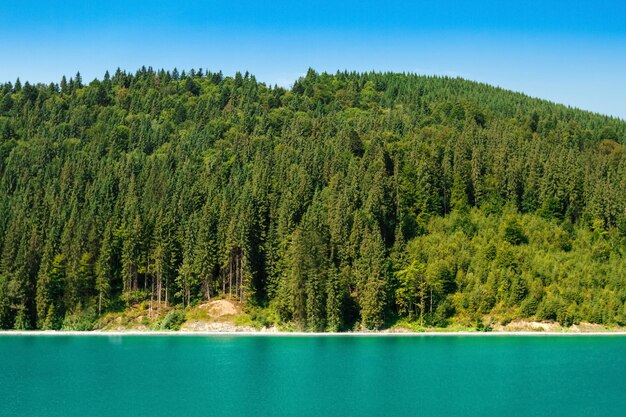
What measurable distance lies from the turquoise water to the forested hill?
12.2m

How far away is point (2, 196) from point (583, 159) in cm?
11737

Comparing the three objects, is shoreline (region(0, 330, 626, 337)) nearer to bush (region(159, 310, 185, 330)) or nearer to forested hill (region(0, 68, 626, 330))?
bush (region(159, 310, 185, 330))

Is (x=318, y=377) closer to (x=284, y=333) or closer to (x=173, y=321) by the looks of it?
(x=284, y=333)

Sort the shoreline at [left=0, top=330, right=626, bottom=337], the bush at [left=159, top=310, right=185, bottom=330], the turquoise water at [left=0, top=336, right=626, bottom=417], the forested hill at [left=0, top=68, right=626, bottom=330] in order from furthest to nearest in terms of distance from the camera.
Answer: the bush at [left=159, top=310, right=185, bottom=330], the forested hill at [left=0, top=68, right=626, bottom=330], the shoreline at [left=0, top=330, right=626, bottom=337], the turquoise water at [left=0, top=336, right=626, bottom=417]

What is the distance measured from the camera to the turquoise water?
157 ft

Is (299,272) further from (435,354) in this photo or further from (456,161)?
(456,161)

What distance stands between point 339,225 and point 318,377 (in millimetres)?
46520

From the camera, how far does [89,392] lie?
53.4 metres

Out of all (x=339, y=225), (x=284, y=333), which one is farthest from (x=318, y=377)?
(x=339, y=225)

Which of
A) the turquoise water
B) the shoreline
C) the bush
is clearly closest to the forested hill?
the shoreline

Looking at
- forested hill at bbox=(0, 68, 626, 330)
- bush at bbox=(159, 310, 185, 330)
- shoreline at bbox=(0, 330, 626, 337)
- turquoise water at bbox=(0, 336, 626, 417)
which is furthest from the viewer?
bush at bbox=(159, 310, 185, 330)

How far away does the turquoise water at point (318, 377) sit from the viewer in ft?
157

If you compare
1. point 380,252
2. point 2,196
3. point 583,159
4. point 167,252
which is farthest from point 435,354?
point 2,196

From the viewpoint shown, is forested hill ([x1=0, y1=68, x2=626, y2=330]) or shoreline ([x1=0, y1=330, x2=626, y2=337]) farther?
forested hill ([x1=0, y1=68, x2=626, y2=330])
